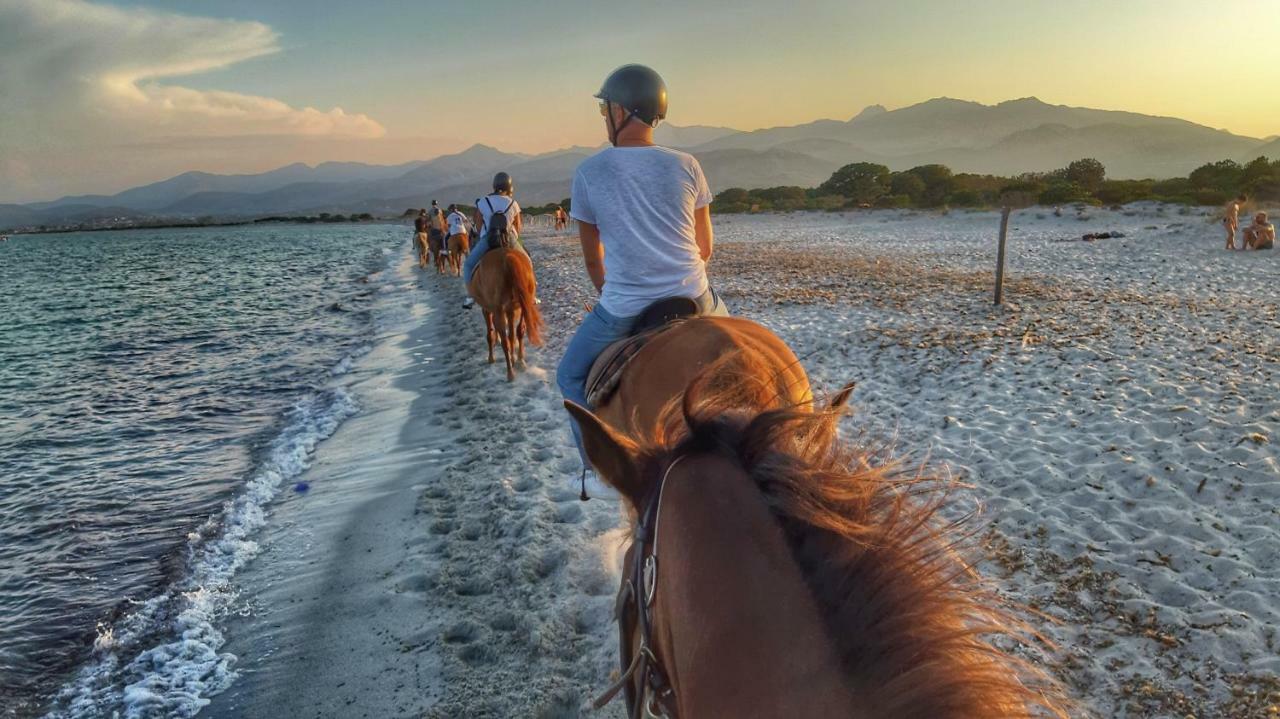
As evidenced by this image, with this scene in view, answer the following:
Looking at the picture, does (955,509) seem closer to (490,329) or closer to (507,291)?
(507,291)

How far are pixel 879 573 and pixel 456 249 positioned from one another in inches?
865

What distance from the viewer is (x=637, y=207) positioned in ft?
9.91

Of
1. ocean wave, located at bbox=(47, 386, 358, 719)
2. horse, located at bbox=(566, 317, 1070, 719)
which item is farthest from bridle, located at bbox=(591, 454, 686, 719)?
ocean wave, located at bbox=(47, 386, 358, 719)

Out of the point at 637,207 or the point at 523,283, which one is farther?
the point at 523,283

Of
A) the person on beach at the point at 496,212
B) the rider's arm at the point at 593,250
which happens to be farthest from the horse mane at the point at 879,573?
the person on beach at the point at 496,212

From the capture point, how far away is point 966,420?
6.46 metres

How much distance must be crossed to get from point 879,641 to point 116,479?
865cm

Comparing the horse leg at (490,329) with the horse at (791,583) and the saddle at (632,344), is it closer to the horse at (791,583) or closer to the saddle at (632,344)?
the saddle at (632,344)

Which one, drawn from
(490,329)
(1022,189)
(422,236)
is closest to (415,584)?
(490,329)

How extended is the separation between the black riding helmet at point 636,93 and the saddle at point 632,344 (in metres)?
0.93

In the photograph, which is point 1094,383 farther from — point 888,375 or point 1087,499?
point 1087,499

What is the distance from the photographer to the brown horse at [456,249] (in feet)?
64.7

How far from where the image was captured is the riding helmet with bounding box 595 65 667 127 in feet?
10.1

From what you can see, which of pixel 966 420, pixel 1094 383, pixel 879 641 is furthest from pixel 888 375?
pixel 879 641
